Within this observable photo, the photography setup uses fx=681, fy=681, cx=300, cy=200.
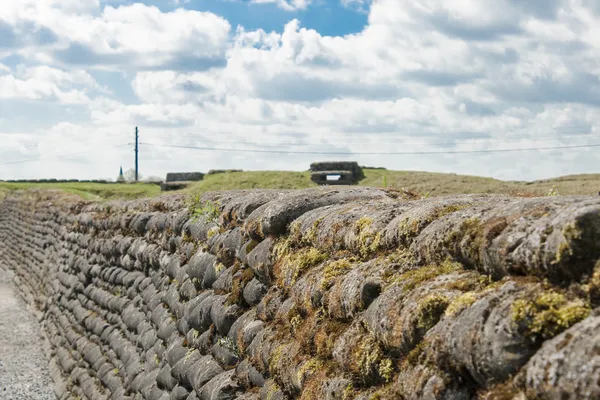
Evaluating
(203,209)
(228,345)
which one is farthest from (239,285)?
(203,209)

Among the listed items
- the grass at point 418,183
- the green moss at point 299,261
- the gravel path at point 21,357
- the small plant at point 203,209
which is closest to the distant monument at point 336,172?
the grass at point 418,183

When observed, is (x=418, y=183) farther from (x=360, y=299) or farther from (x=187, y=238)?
(x=360, y=299)

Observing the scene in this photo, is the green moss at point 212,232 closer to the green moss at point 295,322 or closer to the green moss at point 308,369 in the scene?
the green moss at point 295,322

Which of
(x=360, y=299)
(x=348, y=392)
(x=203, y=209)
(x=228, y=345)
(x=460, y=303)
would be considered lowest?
(x=228, y=345)

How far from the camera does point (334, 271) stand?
4.39 m

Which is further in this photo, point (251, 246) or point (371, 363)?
point (251, 246)

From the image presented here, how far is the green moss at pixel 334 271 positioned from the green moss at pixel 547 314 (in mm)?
1870

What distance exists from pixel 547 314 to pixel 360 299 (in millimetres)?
1503

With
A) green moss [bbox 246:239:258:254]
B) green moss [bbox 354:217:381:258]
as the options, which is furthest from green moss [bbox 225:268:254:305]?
green moss [bbox 354:217:381:258]

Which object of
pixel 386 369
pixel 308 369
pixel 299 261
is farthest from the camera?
pixel 299 261

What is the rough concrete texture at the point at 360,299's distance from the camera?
8.18 feet

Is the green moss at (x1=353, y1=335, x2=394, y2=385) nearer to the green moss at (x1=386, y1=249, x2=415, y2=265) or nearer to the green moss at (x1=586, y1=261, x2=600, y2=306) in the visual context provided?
the green moss at (x1=386, y1=249, x2=415, y2=265)

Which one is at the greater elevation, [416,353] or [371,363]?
[416,353]

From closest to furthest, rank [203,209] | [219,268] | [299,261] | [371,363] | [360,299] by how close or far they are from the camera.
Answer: [371,363]
[360,299]
[299,261]
[219,268]
[203,209]
